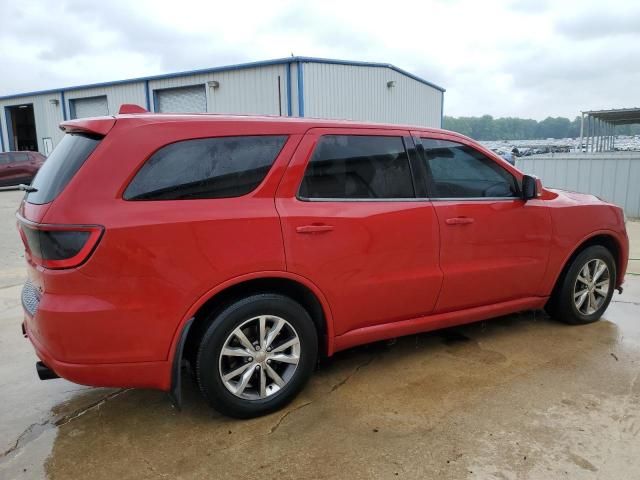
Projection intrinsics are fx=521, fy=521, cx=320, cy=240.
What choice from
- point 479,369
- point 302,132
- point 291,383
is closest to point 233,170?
point 302,132

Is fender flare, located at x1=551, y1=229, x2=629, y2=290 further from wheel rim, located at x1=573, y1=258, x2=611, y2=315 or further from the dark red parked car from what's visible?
the dark red parked car

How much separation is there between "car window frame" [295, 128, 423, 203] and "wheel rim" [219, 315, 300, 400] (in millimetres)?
775

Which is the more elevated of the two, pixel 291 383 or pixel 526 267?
pixel 526 267

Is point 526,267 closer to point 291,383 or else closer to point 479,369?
point 479,369

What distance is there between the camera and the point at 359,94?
1920 centimetres

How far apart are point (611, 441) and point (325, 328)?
1.67 metres

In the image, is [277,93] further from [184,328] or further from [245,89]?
[184,328]

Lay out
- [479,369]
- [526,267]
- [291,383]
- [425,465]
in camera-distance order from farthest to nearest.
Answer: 1. [526,267]
2. [479,369]
3. [291,383]
4. [425,465]

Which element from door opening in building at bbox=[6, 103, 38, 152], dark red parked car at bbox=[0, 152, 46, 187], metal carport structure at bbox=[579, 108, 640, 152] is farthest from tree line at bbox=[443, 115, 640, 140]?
dark red parked car at bbox=[0, 152, 46, 187]

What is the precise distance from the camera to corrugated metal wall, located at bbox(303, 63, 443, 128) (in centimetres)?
1764

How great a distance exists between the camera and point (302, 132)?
3.14 m

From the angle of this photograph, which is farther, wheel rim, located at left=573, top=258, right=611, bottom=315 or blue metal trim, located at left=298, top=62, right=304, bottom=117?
blue metal trim, located at left=298, top=62, right=304, bottom=117

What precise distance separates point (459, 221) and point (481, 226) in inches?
8.8

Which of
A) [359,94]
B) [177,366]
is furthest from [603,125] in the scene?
[177,366]
